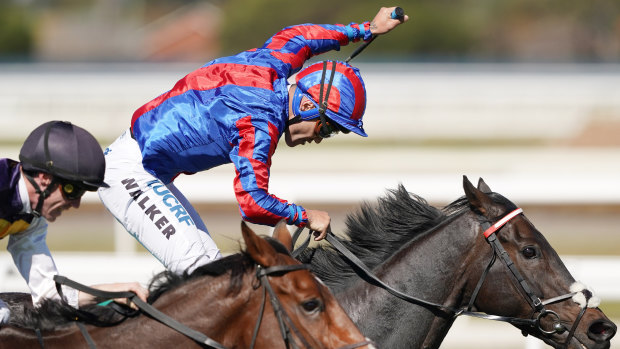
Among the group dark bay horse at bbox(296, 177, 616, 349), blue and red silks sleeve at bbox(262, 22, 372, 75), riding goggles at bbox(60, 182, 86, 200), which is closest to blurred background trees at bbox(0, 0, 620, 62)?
blue and red silks sleeve at bbox(262, 22, 372, 75)

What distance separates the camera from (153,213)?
356cm

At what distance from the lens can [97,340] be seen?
2904mm

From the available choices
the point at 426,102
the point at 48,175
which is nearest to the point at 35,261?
the point at 48,175

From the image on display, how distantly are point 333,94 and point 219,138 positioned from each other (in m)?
0.52

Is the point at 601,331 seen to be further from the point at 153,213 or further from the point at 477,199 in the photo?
the point at 153,213

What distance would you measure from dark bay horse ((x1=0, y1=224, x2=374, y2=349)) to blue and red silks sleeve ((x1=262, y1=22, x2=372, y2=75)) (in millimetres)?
1330

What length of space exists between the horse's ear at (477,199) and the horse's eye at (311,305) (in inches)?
46.1

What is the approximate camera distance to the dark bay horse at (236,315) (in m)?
2.80

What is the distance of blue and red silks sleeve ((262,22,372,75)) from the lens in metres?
4.02

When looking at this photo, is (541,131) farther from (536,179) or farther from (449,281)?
(449,281)

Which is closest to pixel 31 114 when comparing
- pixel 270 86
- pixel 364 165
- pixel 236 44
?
pixel 364 165

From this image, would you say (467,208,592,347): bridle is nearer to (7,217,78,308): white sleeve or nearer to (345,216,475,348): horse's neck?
(345,216,475,348): horse's neck

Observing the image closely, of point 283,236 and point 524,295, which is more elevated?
point 283,236

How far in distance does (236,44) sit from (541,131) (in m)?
19.1
